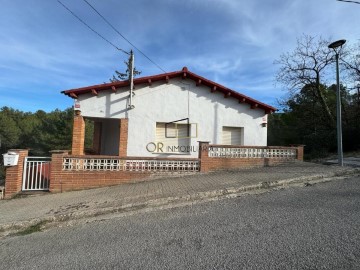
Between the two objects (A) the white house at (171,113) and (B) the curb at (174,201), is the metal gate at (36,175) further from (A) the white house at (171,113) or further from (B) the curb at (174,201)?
(B) the curb at (174,201)

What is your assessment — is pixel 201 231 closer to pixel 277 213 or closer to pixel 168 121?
Result: pixel 277 213

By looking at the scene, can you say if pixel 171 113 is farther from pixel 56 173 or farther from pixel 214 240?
pixel 214 240

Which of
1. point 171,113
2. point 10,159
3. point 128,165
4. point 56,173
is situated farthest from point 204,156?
point 10,159

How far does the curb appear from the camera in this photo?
19.7 ft

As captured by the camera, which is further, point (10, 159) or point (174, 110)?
point (174, 110)

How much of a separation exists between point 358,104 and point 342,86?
5618 mm

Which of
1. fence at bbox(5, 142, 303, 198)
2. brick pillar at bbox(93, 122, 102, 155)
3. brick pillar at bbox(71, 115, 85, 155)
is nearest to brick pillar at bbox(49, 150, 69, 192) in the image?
fence at bbox(5, 142, 303, 198)

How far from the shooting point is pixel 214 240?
445 cm

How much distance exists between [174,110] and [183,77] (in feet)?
4.90

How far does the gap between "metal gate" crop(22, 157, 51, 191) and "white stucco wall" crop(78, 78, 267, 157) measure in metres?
2.99

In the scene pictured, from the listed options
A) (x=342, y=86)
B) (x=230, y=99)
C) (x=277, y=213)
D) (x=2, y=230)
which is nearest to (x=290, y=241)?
(x=277, y=213)

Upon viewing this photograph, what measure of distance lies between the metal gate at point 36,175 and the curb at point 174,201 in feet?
11.2

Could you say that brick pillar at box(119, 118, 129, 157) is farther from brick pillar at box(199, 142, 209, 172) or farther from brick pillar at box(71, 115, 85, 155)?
brick pillar at box(199, 142, 209, 172)

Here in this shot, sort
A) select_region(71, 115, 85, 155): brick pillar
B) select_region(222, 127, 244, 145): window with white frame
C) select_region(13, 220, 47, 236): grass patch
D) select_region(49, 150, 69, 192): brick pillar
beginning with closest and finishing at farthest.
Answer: select_region(13, 220, 47, 236): grass patch < select_region(49, 150, 69, 192): brick pillar < select_region(71, 115, 85, 155): brick pillar < select_region(222, 127, 244, 145): window with white frame
